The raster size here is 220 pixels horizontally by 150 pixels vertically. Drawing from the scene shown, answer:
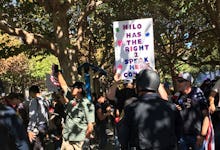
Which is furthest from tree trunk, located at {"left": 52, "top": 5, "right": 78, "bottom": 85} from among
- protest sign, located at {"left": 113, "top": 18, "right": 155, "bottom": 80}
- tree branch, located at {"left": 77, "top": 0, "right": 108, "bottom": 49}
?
protest sign, located at {"left": 113, "top": 18, "right": 155, "bottom": 80}

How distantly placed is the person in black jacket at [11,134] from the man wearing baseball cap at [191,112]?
3079mm

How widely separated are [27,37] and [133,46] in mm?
4460

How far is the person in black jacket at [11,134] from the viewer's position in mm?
4320

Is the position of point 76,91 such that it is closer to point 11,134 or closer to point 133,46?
point 133,46

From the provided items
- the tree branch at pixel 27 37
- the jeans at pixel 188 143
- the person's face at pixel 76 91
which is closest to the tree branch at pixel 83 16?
the tree branch at pixel 27 37

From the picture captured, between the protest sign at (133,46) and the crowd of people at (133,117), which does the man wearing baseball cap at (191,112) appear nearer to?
the crowd of people at (133,117)

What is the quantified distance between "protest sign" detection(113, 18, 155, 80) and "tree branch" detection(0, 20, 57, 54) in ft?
13.5

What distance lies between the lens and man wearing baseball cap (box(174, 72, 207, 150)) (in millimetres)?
6883

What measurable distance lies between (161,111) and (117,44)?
12.9 feet

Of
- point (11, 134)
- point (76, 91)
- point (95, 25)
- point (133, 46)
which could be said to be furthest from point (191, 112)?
point (95, 25)

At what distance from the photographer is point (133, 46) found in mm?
7762

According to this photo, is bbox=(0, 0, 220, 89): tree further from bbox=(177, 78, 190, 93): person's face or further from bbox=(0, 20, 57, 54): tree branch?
bbox=(177, 78, 190, 93): person's face

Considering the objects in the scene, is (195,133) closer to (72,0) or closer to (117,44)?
(117,44)

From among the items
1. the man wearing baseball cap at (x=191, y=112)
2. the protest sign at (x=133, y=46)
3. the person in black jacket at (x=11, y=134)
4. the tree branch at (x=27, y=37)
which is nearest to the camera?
the person in black jacket at (x=11, y=134)
